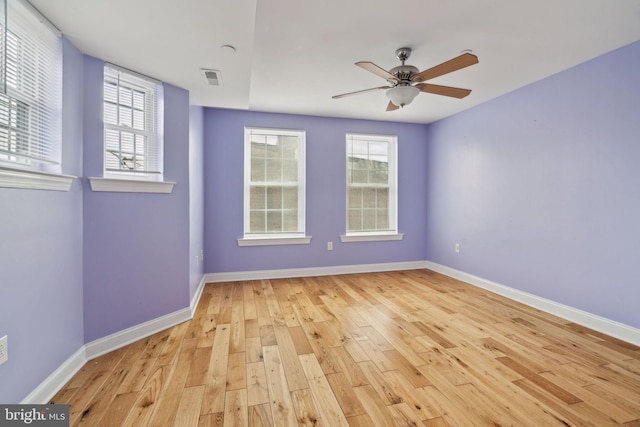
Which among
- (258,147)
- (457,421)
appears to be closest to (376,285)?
(457,421)

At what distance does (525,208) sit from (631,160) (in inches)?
37.2

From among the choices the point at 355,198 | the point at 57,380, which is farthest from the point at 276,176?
the point at 57,380

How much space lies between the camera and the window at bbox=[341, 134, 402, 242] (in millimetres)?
4379

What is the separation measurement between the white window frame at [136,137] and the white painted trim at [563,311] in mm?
3768

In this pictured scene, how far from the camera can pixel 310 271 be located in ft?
13.6

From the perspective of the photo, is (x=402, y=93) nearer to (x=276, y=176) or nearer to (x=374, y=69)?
(x=374, y=69)

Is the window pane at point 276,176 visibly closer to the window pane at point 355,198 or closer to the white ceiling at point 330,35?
the window pane at point 355,198

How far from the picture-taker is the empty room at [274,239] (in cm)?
150

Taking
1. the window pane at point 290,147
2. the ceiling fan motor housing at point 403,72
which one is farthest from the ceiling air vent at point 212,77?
the window pane at point 290,147

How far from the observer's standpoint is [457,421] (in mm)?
1422

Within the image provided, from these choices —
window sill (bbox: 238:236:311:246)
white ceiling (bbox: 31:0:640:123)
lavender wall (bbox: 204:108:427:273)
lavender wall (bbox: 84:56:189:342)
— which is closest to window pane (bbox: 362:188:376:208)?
lavender wall (bbox: 204:108:427:273)

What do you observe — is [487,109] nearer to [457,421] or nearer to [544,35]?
[544,35]

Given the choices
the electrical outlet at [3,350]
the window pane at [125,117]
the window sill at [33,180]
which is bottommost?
the electrical outlet at [3,350]

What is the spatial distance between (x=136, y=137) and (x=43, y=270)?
118 cm
